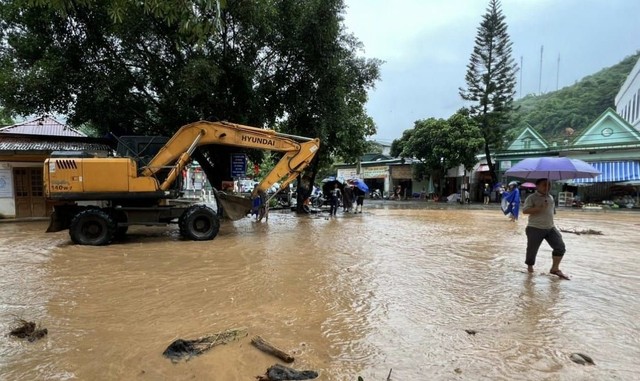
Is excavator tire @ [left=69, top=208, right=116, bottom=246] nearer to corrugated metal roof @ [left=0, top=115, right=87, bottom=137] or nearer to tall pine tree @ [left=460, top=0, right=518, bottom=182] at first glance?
corrugated metal roof @ [left=0, top=115, right=87, bottom=137]

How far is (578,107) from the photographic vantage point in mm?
50656

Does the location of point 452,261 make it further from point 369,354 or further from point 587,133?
point 587,133

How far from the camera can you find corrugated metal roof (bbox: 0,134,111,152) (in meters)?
16.8

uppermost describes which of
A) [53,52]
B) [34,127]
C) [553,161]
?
[53,52]

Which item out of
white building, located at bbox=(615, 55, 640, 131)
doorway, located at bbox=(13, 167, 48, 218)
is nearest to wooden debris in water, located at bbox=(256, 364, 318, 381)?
doorway, located at bbox=(13, 167, 48, 218)

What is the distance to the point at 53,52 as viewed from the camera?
13328 mm

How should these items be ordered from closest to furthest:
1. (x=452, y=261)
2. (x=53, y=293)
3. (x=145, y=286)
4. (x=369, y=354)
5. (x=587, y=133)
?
(x=369, y=354)
(x=53, y=293)
(x=145, y=286)
(x=452, y=261)
(x=587, y=133)

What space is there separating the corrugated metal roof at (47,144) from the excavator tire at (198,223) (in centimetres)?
877

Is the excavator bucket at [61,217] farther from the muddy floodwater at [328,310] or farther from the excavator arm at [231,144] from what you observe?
the excavator arm at [231,144]

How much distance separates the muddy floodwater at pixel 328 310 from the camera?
142 inches

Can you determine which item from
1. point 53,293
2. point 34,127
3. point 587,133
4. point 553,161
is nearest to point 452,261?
Result: point 553,161

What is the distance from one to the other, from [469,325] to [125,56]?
563 inches

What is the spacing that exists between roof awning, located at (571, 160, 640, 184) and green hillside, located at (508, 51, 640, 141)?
19492mm

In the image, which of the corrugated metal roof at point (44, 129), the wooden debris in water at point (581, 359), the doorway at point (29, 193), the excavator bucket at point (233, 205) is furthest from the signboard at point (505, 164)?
the wooden debris in water at point (581, 359)
